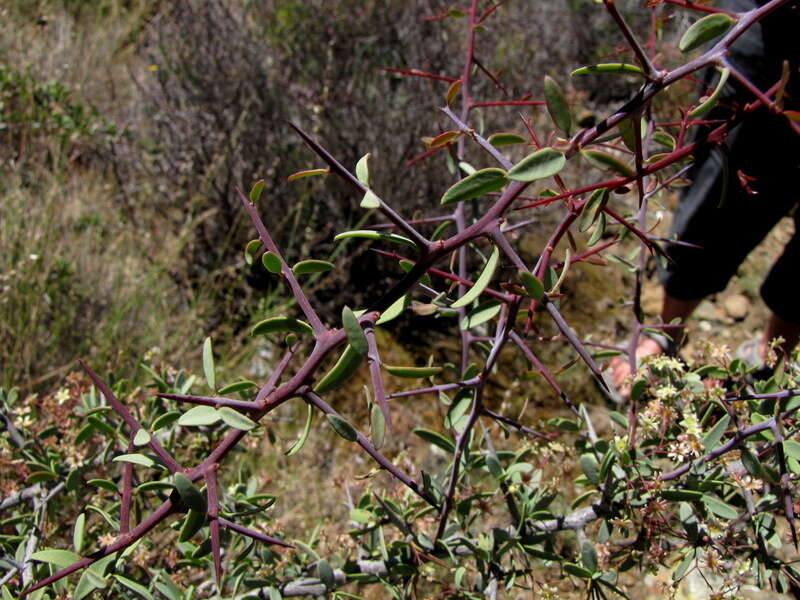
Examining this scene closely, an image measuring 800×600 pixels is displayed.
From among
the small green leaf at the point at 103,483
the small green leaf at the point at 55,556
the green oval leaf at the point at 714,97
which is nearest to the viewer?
the green oval leaf at the point at 714,97

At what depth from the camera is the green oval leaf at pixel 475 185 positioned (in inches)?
19.7

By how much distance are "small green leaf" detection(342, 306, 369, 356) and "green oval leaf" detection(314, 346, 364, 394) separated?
22 mm

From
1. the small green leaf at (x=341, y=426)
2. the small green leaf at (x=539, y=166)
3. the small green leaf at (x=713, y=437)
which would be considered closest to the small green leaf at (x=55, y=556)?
the small green leaf at (x=341, y=426)

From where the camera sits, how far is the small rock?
2.68m

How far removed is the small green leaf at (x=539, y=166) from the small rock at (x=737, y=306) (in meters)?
2.60

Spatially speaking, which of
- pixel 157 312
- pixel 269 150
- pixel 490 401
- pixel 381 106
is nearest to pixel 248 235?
pixel 269 150

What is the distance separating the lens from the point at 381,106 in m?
2.61

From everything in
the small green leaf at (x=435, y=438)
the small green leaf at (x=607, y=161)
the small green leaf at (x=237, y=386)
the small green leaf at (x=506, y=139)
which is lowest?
the small green leaf at (x=435, y=438)

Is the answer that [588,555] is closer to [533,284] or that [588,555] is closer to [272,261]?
[533,284]

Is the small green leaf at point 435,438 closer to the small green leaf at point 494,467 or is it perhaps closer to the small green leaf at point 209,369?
the small green leaf at point 494,467

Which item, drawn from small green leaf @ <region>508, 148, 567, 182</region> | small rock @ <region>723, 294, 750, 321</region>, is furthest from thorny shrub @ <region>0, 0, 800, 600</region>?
small rock @ <region>723, 294, 750, 321</region>

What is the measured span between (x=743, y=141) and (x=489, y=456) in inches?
43.1

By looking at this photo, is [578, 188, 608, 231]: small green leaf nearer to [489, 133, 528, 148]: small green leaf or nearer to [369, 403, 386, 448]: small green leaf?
[489, 133, 528, 148]: small green leaf

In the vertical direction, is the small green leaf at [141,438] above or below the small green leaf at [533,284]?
below
